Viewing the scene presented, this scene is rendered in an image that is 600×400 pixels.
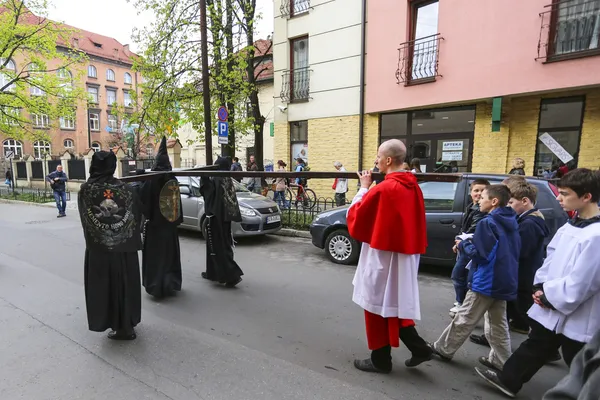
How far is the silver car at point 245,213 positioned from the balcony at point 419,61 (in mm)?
5793

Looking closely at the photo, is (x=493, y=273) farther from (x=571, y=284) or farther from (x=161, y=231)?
(x=161, y=231)

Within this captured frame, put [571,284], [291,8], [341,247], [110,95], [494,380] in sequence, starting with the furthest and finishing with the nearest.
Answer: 1. [110,95]
2. [291,8]
3. [341,247]
4. [494,380]
5. [571,284]

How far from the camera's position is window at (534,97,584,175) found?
8.48 metres

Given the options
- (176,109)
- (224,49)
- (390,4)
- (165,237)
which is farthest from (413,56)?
(165,237)

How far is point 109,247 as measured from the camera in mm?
3391

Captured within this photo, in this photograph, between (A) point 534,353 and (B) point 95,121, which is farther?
(B) point 95,121

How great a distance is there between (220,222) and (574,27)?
905cm

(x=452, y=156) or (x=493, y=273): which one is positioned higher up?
(x=452, y=156)

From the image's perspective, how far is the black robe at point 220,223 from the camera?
16.1 ft

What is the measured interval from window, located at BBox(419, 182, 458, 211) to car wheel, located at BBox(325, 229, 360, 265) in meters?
1.45

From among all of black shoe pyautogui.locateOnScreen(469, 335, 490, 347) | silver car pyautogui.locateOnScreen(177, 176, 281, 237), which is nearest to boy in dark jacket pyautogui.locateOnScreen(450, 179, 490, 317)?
black shoe pyautogui.locateOnScreen(469, 335, 490, 347)

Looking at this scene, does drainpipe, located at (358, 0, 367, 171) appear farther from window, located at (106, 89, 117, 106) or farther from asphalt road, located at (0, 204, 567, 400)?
window, located at (106, 89, 117, 106)

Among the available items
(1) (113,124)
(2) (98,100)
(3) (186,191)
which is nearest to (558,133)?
(3) (186,191)

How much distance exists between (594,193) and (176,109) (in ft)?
37.7
